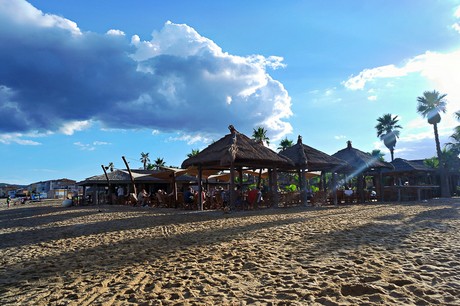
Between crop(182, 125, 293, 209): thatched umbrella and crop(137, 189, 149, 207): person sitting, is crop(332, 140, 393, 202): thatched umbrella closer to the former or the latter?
crop(182, 125, 293, 209): thatched umbrella

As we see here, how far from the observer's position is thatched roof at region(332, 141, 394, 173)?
739 inches

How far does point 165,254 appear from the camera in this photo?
5457mm

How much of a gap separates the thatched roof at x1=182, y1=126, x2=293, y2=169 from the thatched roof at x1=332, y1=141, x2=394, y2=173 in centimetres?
586

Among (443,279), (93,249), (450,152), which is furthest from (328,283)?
(450,152)

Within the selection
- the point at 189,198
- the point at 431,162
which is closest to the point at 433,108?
the point at 431,162

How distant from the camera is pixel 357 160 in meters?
19.1

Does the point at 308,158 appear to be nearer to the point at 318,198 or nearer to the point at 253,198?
the point at 318,198

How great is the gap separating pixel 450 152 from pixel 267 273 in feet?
129

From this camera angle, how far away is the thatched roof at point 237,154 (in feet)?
43.7

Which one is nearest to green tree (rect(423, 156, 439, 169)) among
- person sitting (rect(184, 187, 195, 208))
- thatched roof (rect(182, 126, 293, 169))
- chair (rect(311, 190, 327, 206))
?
chair (rect(311, 190, 327, 206))

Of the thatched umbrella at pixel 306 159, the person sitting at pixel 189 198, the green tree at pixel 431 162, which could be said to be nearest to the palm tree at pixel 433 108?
the green tree at pixel 431 162

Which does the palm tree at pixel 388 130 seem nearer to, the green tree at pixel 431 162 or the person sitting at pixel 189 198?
the green tree at pixel 431 162

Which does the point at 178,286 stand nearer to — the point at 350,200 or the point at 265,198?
the point at 265,198

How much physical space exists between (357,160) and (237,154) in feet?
31.2
